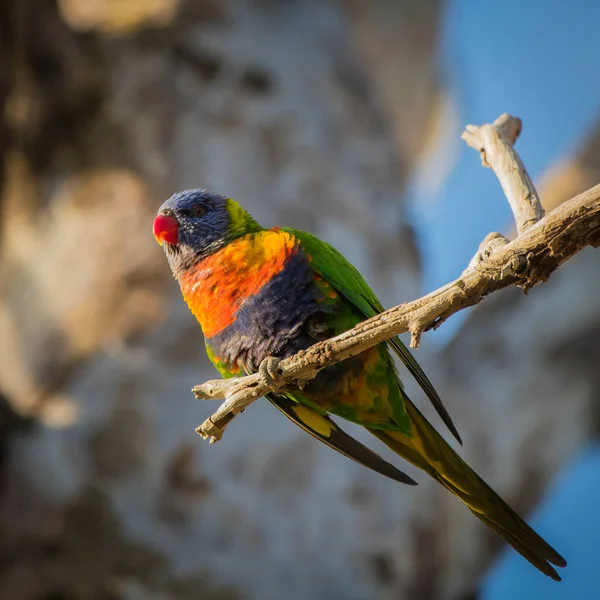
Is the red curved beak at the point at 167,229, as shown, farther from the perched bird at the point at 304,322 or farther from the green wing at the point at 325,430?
the green wing at the point at 325,430

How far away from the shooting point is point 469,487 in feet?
4.91

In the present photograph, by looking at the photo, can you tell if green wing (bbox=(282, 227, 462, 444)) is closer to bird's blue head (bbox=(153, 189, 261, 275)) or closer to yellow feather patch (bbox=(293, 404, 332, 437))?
bird's blue head (bbox=(153, 189, 261, 275))

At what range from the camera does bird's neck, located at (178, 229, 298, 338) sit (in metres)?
1.46

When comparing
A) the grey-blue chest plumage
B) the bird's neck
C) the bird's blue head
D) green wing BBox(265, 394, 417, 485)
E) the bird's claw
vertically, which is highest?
the bird's blue head

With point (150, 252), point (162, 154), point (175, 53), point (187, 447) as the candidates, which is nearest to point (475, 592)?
point (187, 447)

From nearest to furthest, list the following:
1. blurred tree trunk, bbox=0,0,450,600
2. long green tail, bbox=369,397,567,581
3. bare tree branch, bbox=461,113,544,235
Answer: bare tree branch, bbox=461,113,544,235 → long green tail, bbox=369,397,567,581 → blurred tree trunk, bbox=0,0,450,600

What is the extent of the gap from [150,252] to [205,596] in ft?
5.18

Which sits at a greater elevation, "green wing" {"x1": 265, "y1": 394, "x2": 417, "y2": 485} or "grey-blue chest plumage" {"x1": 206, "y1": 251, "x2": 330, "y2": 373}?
"grey-blue chest plumage" {"x1": 206, "y1": 251, "x2": 330, "y2": 373}

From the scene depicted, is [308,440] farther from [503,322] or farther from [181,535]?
[503,322]

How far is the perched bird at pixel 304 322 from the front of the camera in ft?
4.73

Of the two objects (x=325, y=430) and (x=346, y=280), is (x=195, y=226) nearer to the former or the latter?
(x=346, y=280)

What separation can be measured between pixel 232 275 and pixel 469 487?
0.69m

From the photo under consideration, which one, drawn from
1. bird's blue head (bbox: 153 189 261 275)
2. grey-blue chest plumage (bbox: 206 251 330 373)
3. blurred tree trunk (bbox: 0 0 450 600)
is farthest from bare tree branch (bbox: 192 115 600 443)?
blurred tree trunk (bbox: 0 0 450 600)

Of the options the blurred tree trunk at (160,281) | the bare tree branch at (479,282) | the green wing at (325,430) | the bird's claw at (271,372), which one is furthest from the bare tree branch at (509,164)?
the blurred tree trunk at (160,281)
